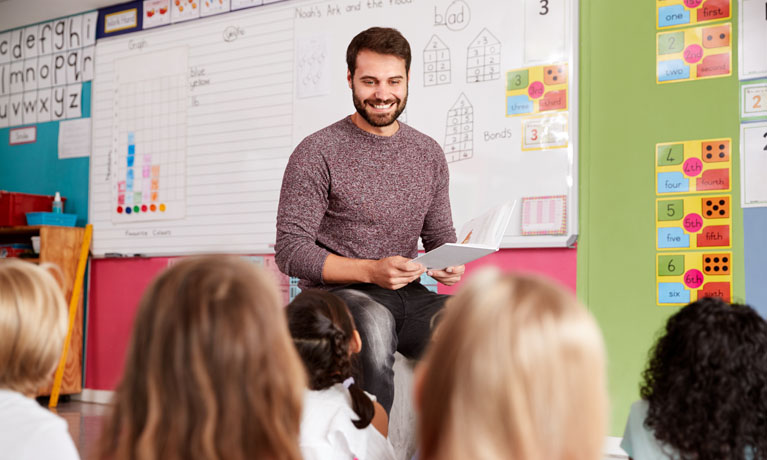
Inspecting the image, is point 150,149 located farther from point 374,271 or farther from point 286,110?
point 374,271

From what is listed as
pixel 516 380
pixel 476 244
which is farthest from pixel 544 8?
pixel 516 380

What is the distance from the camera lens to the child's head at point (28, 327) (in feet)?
3.36

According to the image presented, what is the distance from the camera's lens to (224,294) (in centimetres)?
77

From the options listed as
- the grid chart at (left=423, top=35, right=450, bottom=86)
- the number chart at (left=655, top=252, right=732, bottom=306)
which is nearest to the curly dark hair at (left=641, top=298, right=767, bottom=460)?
the number chart at (left=655, top=252, right=732, bottom=306)

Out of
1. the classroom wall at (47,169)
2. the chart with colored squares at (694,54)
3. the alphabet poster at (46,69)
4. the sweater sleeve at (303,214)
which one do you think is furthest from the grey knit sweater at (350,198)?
the alphabet poster at (46,69)

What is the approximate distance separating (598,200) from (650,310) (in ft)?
1.53

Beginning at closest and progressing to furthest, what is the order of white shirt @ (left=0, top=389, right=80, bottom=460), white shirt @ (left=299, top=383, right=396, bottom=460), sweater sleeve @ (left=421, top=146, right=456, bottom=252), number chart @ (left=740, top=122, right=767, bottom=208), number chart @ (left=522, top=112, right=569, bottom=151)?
1. white shirt @ (left=0, top=389, right=80, bottom=460)
2. white shirt @ (left=299, top=383, right=396, bottom=460)
3. sweater sleeve @ (left=421, top=146, right=456, bottom=252)
4. number chart @ (left=740, top=122, right=767, bottom=208)
5. number chart @ (left=522, top=112, right=569, bottom=151)

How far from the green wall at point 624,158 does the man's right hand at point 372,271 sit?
4.03 ft

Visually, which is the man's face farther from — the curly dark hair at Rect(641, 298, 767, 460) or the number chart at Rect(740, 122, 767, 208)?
the number chart at Rect(740, 122, 767, 208)

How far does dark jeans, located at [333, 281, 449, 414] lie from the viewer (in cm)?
170

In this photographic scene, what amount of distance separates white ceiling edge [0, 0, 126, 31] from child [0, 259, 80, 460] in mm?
3472

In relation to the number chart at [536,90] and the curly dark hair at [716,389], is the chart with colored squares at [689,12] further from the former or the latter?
the curly dark hair at [716,389]

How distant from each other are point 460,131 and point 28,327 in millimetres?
2215

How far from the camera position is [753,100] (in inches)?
99.8
